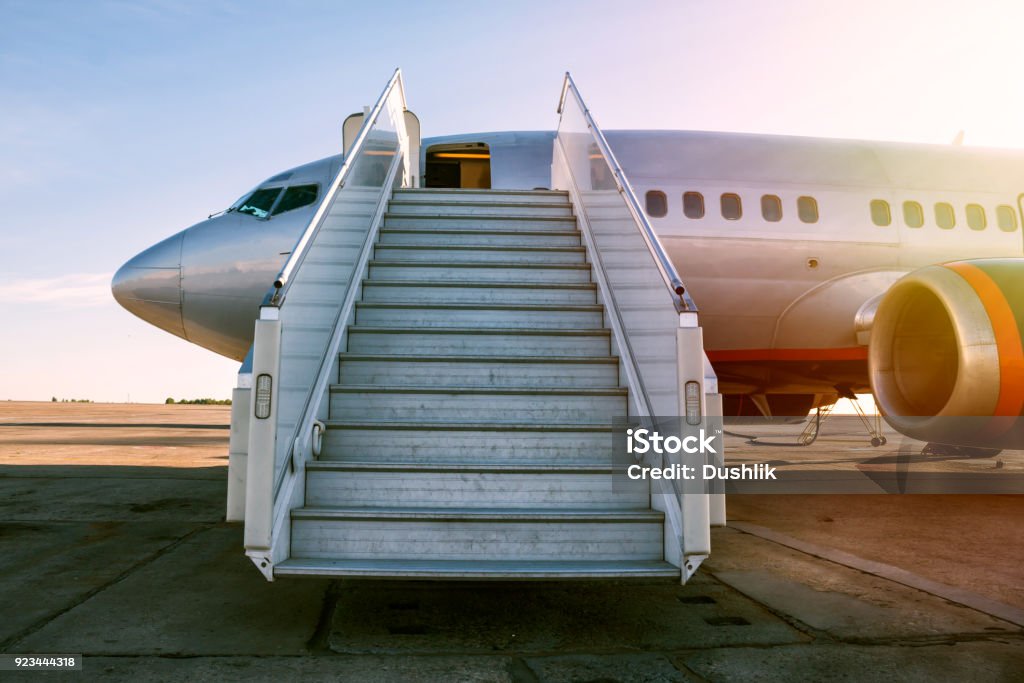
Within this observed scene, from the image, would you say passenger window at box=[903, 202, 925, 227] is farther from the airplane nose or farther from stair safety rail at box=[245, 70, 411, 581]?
the airplane nose

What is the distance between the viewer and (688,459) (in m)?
2.78

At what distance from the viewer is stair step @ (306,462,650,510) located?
317 cm

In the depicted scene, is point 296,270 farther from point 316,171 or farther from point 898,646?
point 316,171

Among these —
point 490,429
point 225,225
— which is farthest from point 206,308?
point 490,429

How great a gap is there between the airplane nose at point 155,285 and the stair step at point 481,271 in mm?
2800

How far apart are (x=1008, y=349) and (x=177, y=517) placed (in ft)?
18.6

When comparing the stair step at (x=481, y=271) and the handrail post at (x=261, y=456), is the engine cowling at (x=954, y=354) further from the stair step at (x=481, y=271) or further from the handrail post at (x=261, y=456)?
the handrail post at (x=261, y=456)

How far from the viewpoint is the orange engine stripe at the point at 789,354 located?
7491 millimetres

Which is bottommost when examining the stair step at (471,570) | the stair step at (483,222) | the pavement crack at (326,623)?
the pavement crack at (326,623)

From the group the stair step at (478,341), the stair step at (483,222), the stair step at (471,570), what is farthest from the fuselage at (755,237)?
the stair step at (471,570)

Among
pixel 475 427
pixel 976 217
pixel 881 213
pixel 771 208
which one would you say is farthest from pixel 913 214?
pixel 475 427

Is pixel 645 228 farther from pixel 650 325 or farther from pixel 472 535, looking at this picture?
pixel 472 535

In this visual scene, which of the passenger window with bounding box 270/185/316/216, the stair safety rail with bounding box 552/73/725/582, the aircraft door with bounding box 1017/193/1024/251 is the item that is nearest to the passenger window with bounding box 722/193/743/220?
the stair safety rail with bounding box 552/73/725/582

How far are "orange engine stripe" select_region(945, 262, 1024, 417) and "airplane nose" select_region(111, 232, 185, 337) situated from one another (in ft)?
21.4
